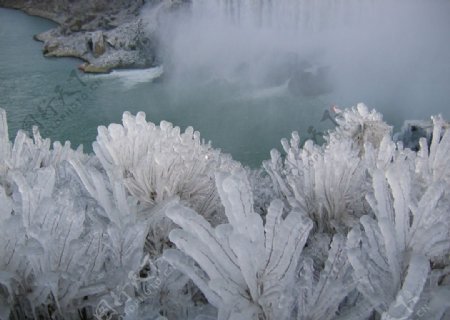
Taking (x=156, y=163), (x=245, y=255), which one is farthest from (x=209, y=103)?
(x=245, y=255)

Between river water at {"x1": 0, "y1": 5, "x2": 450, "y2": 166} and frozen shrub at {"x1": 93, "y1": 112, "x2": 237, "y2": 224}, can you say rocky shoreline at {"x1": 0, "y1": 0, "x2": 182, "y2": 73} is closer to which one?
river water at {"x1": 0, "y1": 5, "x2": 450, "y2": 166}

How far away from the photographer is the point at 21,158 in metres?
1.79

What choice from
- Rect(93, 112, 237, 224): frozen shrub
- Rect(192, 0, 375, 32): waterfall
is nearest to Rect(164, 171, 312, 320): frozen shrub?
Rect(93, 112, 237, 224): frozen shrub

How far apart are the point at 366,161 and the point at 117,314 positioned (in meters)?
1.04

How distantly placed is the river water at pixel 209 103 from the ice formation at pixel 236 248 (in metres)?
7.48

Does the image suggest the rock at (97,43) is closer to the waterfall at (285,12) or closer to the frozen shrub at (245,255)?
the waterfall at (285,12)

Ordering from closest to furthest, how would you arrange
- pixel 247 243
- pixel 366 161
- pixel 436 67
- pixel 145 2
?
pixel 247 243, pixel 366 161, pixel 436 67, pixel 145 2

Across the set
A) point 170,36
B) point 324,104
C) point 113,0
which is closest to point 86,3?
point 113,0

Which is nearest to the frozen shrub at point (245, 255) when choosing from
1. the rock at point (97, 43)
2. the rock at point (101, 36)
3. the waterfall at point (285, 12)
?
the waterfall at point (285, 12)

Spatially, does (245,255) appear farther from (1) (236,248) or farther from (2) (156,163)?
(2) (156,163)

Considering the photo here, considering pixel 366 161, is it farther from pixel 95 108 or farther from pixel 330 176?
pixel 95 108

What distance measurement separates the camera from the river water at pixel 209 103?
419 inches

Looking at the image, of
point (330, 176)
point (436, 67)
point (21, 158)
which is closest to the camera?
point (330, 176)

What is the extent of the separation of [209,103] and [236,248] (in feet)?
39.9
